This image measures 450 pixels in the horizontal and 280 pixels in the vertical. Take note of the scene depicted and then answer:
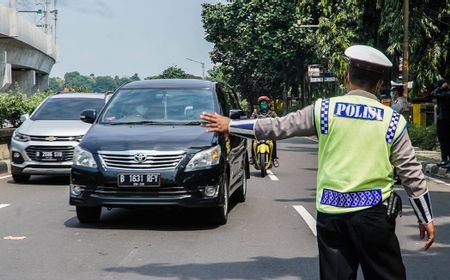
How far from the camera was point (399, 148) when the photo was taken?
364 cm

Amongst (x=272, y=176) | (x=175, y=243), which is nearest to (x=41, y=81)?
(x=272, y=176)

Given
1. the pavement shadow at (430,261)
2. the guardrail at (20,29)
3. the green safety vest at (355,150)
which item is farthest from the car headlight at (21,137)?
the guardrail at (20,29)

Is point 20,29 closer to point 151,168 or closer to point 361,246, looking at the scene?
point 151,168

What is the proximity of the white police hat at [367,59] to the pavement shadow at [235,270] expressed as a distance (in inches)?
110

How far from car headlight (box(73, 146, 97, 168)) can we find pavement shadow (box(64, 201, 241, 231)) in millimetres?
773

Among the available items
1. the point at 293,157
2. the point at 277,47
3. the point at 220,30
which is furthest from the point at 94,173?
the point at 220,30

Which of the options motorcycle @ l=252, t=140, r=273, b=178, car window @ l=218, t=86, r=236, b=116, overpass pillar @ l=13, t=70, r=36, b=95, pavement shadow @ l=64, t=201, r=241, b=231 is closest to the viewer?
pavement shadow @ l=64, t=201, r=241, b=231

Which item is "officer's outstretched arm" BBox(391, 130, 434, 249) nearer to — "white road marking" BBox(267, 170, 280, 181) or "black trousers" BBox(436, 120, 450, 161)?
"white road marking" BBox(267, 170, 280, 181)

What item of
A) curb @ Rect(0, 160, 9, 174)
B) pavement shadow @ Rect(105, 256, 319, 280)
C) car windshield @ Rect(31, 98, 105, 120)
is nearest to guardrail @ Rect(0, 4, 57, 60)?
curb @ Rect(0, 160, 9, 174)

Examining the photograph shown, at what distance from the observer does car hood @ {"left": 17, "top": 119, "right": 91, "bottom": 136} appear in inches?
498

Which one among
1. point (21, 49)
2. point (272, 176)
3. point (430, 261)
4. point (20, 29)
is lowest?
point (272, 176)

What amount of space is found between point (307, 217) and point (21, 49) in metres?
41.8

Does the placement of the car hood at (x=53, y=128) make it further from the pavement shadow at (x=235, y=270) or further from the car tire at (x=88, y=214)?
the pavement shadow at (x=235, y=270)

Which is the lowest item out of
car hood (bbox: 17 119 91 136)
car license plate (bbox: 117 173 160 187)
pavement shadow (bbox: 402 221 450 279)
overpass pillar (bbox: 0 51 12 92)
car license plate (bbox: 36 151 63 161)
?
pavement shadow (bbox: 402 221 450 279)
